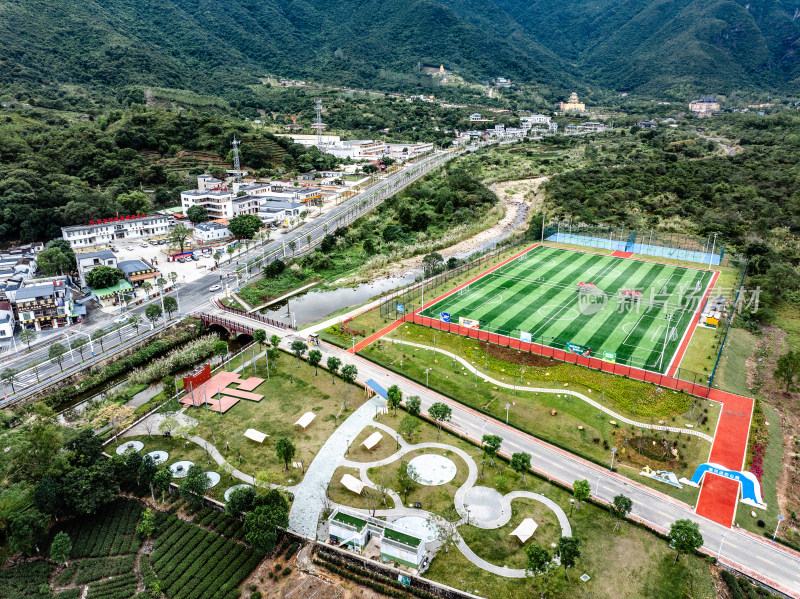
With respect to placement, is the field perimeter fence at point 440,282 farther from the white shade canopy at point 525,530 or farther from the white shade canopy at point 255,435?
the white shade canopy at point 525,530

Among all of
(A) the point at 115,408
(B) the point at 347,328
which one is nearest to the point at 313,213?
(B) the point at 347,328

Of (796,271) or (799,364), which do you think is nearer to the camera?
(799,364)

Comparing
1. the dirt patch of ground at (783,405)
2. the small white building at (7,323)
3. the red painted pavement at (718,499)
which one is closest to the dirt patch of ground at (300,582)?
the red painted pavement at (718,499)

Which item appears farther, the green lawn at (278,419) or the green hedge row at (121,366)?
the green hedge row at (121,366)

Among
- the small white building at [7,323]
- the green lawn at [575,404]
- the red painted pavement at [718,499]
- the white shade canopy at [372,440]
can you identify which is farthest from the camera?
the small white building at [7,323]

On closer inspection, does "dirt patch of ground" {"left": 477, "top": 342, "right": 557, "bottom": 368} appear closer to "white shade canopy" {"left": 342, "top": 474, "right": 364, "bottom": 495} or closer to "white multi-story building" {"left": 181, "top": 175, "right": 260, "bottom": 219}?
"white shade canopy" {"left": 342, "top": 474, "right": 364, "bottom": 495}

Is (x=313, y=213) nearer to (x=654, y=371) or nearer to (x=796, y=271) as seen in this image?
(x=654, y=371)

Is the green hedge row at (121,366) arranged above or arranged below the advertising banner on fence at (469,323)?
below
